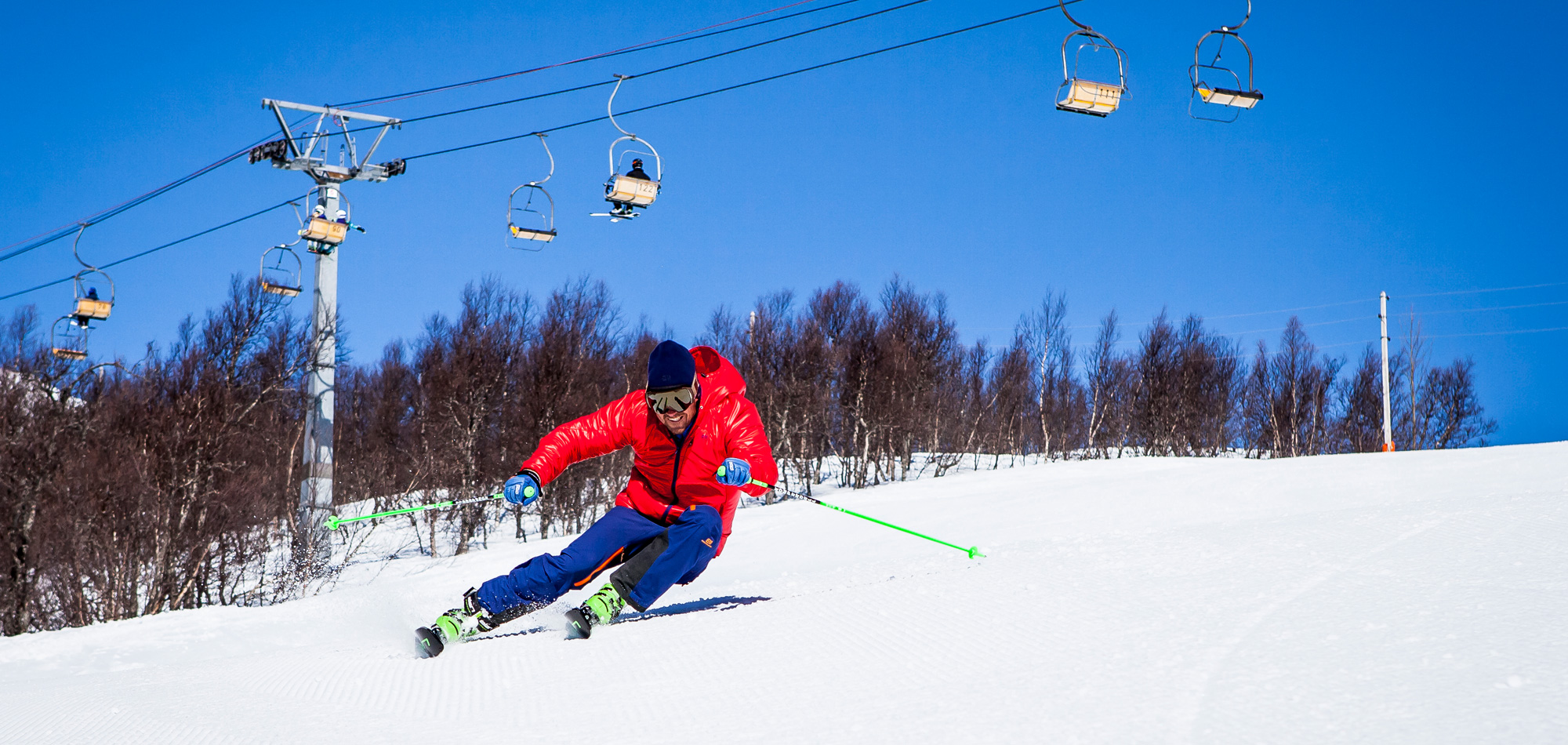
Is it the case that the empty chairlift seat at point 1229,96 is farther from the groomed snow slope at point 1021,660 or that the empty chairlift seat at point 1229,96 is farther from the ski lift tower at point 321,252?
the ski lift tower at point 321,252

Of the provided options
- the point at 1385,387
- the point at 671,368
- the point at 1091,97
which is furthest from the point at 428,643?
the point at 1385,387

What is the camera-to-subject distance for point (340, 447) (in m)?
36.3

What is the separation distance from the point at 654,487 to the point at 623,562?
0.44 m

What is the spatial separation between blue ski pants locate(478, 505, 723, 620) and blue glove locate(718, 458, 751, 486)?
34cm

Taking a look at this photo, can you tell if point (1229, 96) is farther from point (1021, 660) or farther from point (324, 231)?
point (324, 231)

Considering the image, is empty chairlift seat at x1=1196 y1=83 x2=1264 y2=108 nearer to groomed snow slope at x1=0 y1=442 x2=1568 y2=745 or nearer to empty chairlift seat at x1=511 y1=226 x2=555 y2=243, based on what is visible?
groomed snow slope at x1=0 y1=442 x2=1568 y2=745

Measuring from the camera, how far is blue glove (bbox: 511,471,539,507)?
15.9ft

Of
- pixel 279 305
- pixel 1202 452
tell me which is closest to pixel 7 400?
pixel 279 305

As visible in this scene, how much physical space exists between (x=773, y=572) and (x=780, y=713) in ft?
15.4

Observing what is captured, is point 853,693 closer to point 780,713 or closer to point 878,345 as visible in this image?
point 780,713

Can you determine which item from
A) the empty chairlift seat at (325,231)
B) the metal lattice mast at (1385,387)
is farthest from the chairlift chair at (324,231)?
the metal lattice mast at (1385,387)

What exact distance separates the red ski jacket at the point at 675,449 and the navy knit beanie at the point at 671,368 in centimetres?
19

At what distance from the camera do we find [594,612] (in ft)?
15.3

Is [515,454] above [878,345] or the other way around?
the other way around
